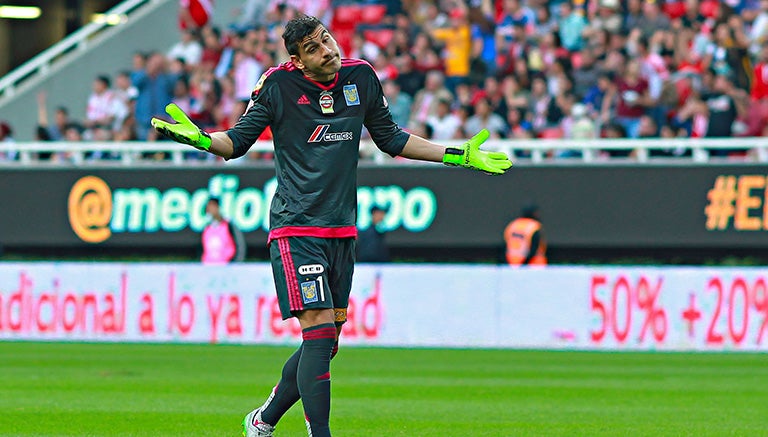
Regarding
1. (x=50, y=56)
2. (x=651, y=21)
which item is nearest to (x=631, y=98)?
(x=651, y=21)

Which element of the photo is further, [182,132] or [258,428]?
[258,428]

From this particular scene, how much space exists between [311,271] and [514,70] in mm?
15447

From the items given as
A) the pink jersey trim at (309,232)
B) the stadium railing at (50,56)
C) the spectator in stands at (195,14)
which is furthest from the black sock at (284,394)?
the stadium railing at (50,56)

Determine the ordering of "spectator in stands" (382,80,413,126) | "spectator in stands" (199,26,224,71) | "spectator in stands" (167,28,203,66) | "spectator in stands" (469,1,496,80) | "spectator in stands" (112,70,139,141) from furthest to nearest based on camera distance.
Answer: "spectator in stands" (167,28,203,66) < "spectator in stands" (199,26,224,71) < "spectator in stands" (112,70,139,141) < "spectator in stands" (469,1,496,80) < "spectator in stands" (382,80,413,126)

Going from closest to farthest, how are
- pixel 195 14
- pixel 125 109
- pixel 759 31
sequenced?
1. pixel 759 31
2. pixel 125 109
3. pixel 195 14

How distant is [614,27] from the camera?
22.5m

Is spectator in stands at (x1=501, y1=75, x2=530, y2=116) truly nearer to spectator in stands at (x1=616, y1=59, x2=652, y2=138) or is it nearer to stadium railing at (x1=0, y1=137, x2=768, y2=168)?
stadium railing at (x1=0, y1=137, x2=768, y2=168)

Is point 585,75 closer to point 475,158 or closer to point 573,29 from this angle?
point 573,29

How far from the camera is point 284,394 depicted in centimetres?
812

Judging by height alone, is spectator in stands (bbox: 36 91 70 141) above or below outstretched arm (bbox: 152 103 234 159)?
above

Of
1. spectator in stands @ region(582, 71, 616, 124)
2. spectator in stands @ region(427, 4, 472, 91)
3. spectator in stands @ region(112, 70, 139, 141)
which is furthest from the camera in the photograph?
spectator in stands @ region(112, 70, 139, 141)

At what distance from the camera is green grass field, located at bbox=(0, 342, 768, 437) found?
10.1 m

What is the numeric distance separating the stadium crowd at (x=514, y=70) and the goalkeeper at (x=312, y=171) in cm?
1351

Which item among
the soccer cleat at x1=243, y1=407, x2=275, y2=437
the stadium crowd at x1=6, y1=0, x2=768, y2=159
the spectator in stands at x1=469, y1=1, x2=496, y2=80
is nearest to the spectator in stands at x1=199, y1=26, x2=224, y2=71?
the stadium crowd at x1=6, y1=0, x2=768, y2=159
